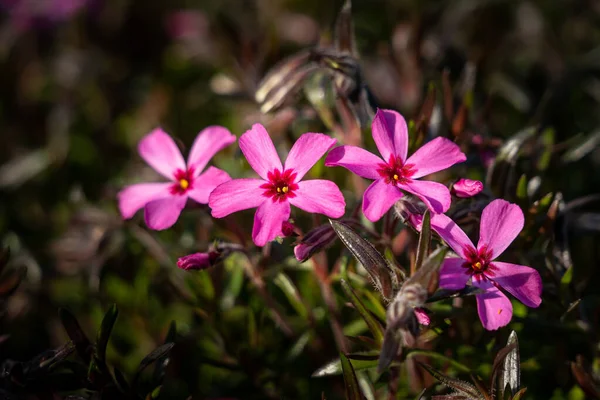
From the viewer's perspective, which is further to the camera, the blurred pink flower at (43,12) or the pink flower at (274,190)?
the blurred pink flower at (43,12)

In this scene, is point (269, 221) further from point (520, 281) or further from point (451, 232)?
point (520, 281)

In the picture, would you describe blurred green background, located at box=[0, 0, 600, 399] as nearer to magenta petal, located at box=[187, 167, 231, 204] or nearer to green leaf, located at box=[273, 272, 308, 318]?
green leaf, located at box=[273, 272, 308, 318]

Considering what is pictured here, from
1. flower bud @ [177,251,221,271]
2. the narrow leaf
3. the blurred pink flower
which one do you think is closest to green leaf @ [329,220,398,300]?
the narrow leaf

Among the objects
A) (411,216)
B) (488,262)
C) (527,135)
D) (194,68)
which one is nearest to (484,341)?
(488,262)

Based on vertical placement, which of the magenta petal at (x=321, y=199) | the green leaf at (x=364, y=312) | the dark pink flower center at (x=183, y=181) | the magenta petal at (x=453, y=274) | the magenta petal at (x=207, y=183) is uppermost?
the magenta petal at (x=321, y=199)

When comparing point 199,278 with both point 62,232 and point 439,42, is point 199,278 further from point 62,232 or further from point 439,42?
point 439,42

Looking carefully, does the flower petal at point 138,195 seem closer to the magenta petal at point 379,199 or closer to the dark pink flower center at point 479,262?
the magenta petal at point 379,199

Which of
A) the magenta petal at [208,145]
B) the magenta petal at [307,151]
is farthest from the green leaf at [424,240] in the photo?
the magenta petal at [208,145]
